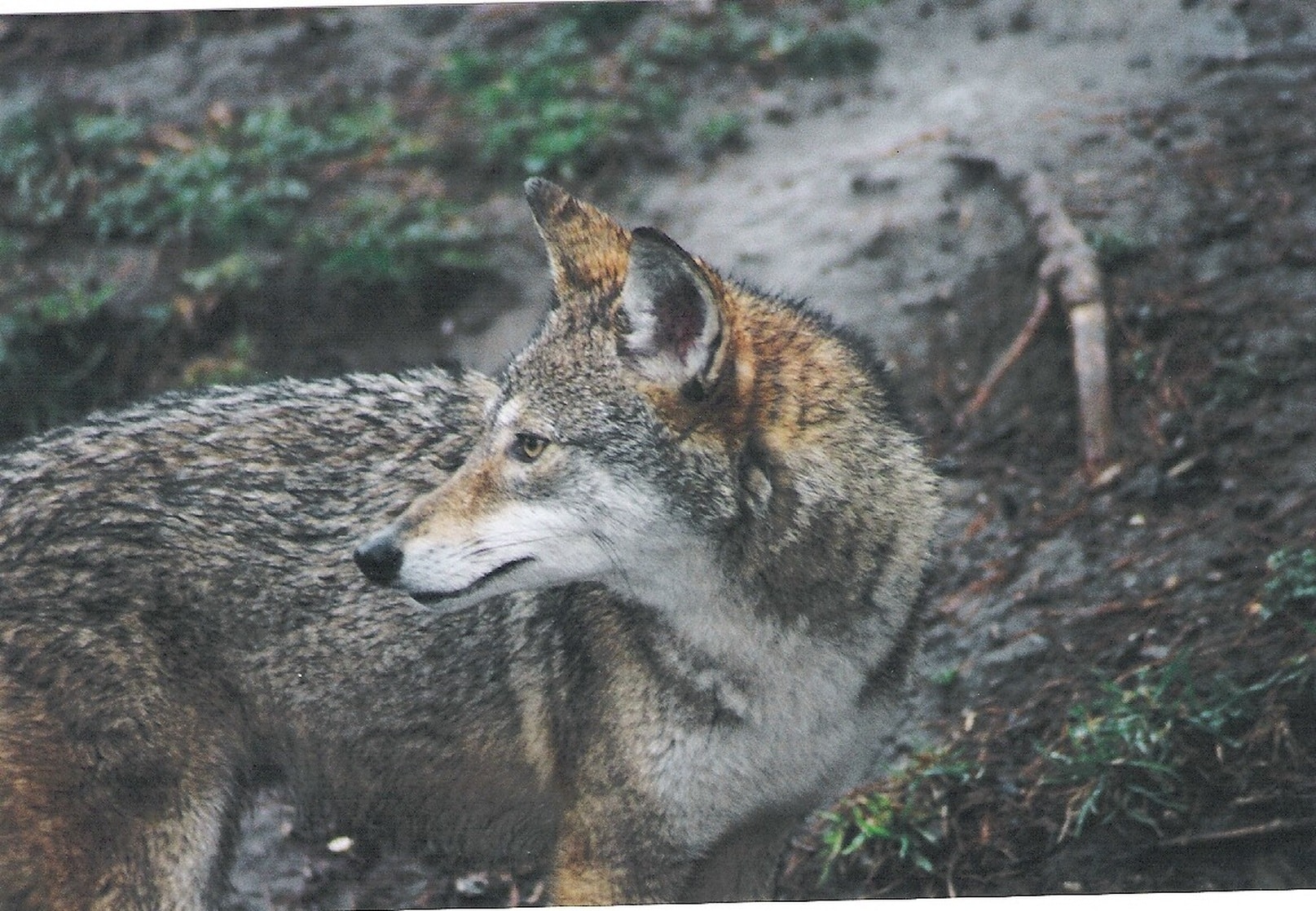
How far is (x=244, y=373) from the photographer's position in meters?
4.55

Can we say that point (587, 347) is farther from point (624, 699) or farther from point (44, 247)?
point (44, 247)

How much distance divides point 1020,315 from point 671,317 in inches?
81.6

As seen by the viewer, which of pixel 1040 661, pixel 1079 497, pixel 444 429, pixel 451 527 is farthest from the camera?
pixel 1079 497

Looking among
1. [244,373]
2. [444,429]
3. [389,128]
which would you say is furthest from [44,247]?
[444,429]

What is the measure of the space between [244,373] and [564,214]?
171 centimetres

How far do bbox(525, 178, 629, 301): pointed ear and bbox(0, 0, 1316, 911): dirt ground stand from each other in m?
0.86

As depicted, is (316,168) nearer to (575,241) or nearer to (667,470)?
(575,241)

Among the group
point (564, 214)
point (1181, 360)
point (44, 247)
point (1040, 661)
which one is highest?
point (564, 214)

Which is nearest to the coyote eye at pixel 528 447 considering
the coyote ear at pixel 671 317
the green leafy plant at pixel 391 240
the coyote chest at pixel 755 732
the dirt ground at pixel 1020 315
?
the coyote ear at pixel 671 317

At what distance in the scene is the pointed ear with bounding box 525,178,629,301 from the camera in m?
3.22

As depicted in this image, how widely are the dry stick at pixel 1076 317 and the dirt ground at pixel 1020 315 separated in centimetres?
4

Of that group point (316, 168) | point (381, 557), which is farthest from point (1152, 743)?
point (316, 168)

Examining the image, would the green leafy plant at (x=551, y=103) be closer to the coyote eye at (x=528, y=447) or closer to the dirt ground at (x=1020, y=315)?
the dirt ground at (x=1020, y=315)

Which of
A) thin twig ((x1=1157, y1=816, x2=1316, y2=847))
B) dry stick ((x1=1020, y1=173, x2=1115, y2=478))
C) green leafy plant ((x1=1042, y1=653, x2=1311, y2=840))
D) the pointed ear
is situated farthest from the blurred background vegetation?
thin twig ((x1=1157, y1=816, x2=1316, y2=847))
